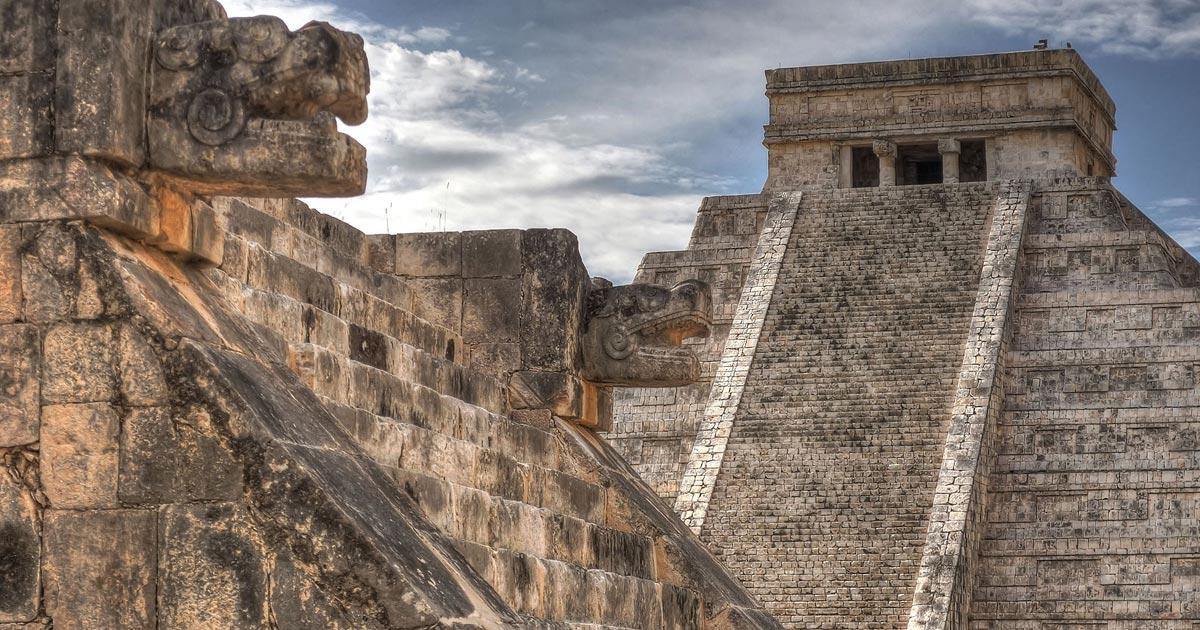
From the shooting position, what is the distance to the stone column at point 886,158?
32156 millimetres

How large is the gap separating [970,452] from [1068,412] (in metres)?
1.74

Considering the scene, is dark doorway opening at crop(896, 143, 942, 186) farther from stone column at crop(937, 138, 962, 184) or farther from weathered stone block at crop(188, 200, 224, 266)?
weathered stone block at crop(188, 200, 224, 266)

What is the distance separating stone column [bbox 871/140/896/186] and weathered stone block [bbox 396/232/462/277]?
22.1 metres

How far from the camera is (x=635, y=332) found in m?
10.7

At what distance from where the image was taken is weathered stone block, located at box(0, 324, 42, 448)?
6.07m

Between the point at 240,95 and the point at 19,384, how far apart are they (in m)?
1.07

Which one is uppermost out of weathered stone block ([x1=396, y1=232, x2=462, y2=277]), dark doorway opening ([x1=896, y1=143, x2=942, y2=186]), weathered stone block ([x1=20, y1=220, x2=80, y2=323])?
dark doorway opening ([x1=896, y1=143, x2=942, y2=186])

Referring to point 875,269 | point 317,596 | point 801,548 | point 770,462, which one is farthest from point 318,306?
point 875,269

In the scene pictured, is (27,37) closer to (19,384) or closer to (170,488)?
(19,384)

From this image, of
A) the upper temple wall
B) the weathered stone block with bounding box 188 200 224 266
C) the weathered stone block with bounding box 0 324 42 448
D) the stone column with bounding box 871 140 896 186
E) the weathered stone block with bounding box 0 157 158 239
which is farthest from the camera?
the stone column with bounding box 871 140 896 186

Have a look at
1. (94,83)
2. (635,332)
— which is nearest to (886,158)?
(635,332)

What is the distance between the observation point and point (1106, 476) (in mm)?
23766

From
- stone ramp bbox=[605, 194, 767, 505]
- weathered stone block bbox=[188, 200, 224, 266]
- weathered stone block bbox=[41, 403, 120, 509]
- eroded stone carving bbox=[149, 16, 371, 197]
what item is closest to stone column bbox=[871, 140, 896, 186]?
stone ramp bbox=[605, 194, 767, 505]

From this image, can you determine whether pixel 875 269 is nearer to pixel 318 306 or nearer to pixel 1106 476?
pixel 1106 476
